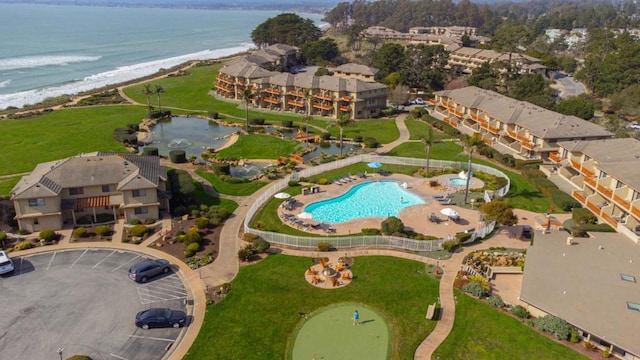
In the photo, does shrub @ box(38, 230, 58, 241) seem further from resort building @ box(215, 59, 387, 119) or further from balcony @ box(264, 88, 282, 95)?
balcony @ box(264, 88, 282, 95)

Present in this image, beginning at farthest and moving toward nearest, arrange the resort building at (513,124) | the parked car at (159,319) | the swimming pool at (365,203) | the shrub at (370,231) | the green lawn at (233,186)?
the resort building at (513,124) < the green lawn at (233,186) < the swimming pool at (365,203) < the shrub at (370,231) < the parked car at (159,319)

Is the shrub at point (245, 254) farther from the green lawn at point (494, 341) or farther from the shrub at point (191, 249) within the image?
the green lawn at point (494, 341)

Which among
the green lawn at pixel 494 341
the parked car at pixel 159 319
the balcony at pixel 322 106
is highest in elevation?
the balcony at pixel 322 106

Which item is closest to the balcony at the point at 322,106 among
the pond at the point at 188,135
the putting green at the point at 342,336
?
the pond at the point at 188,135

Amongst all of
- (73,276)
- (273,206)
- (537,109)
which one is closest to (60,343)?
(73,276)

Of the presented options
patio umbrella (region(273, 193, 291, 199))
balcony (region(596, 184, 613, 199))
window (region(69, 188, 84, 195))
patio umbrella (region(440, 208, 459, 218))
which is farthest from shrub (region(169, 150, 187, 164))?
balcony (region(596, 184, 613, 199))

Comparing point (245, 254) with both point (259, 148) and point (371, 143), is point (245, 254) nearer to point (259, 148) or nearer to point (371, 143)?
point (259, 148)
